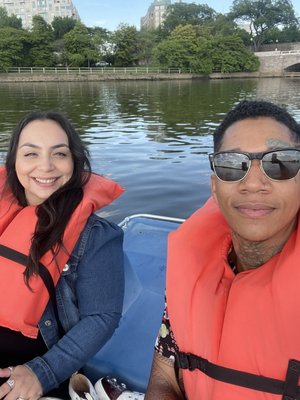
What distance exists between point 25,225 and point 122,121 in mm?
12870

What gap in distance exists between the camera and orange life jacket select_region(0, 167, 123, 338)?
181 centimetres

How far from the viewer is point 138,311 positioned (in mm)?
2592

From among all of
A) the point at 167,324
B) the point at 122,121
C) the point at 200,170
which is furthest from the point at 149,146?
the point at 167,324

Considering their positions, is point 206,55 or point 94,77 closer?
point 94,77

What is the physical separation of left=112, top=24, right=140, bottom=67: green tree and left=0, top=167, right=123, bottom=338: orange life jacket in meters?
48.5

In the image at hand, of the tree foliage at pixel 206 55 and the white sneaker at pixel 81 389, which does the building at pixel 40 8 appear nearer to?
the tree foliage at pixel 206 55

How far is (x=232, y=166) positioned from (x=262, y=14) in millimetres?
77872

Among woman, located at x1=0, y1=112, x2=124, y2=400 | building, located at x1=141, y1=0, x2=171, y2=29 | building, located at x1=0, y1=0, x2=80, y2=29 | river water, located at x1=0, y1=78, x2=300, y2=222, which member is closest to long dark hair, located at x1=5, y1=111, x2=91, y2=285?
woman, located at x1=0, y1=112, x2=124, y2=400

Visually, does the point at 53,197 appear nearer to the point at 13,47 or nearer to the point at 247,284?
the point at 247,284

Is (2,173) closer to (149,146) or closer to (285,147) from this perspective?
(285,147)

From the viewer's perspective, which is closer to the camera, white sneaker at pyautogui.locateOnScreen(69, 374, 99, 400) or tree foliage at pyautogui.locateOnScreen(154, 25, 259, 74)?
white sneaker at pyautogui.locateOnScreen(69, 374, 99, 400)

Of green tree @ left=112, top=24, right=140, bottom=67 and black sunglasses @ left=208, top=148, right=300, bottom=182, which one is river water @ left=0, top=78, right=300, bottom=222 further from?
green tree @ left=112, top=24, right=140, bottom=67

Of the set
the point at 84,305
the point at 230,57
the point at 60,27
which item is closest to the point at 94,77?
the point at 230,57

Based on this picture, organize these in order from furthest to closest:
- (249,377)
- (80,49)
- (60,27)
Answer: (60,27)
(80,49)
(249,377)
